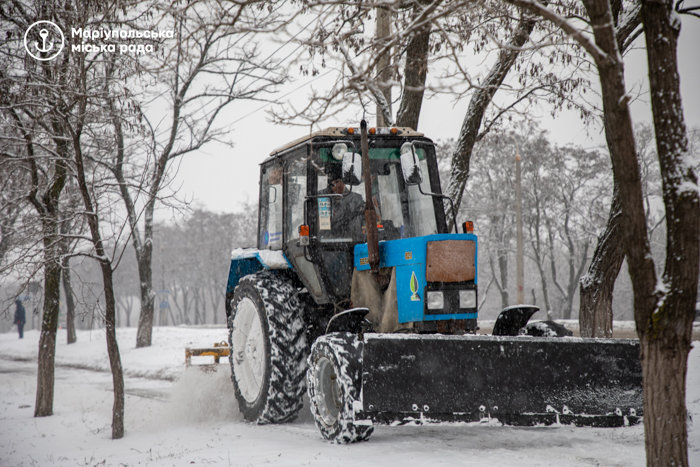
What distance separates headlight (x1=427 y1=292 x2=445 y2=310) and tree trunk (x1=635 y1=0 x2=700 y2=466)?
2126 mm

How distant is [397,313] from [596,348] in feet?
5.47

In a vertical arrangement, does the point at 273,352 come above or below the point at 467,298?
below

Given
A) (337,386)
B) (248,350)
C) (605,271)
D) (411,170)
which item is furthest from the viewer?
(605,271)

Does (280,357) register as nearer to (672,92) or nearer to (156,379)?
(672,92)

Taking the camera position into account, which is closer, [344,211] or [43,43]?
[344,211]

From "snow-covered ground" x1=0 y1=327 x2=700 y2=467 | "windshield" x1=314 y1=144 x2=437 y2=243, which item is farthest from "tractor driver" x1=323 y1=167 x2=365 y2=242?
"snow-covered ground" x1=0 y1=327 x2=700 y2=467

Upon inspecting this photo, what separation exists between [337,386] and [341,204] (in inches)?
72.3

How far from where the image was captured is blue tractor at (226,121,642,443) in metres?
5.04

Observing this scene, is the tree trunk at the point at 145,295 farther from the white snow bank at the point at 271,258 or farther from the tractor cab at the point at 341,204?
the tractor cab at the point at 341,204

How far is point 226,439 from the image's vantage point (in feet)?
19.7

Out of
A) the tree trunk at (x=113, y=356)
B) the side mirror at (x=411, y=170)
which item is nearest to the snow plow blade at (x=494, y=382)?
the side mirror at (x=411, y=170)

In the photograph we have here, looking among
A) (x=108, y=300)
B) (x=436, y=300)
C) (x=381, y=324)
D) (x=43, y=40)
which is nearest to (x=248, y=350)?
(x=108, y=300)

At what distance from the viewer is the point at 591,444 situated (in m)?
5.32

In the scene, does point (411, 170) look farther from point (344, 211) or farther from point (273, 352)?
point (273, 352)
